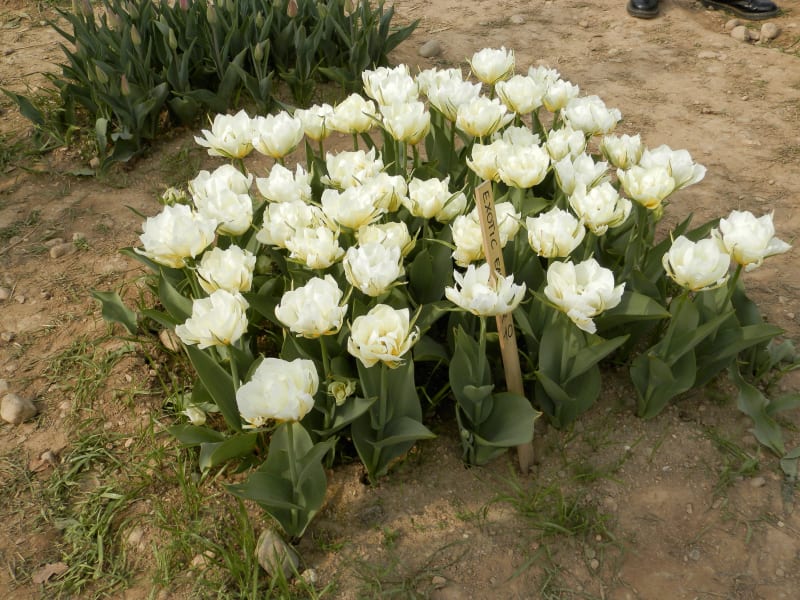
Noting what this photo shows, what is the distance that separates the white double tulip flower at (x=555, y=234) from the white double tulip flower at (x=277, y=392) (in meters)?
0.64

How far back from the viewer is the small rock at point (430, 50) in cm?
446

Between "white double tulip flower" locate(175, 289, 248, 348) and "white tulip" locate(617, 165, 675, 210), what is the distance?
101 centimetres

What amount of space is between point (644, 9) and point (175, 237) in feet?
14.7

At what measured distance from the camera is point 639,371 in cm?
197

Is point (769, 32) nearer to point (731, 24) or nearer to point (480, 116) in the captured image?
point (731, 24)

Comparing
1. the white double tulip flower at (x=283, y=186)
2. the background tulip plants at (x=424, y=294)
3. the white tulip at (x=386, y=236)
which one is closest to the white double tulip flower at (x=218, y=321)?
the background tulip plants at (x=424, y=294)

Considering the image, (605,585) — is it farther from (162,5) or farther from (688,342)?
(162,5)

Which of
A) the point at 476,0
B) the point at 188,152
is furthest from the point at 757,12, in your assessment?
the point at 188,152

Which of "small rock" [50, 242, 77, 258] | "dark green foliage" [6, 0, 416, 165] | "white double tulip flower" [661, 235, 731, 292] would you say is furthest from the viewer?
"dark green foliage" [6, 0, 416, 165]

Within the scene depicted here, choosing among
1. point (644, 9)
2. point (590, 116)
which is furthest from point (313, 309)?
point (644, 9)

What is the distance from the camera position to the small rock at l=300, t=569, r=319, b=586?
1.70m

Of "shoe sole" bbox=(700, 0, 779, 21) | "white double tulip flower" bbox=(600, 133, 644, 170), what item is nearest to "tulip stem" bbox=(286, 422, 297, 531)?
"white double tulip flower" bbox=(600, 133, 644, 170)

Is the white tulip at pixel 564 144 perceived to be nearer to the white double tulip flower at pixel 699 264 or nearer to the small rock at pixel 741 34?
the white double tulip flower at pixel 699 264

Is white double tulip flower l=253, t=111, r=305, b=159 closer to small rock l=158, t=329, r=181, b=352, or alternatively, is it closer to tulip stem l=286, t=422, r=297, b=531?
small rock l=158, t=329, r=181, b=352
